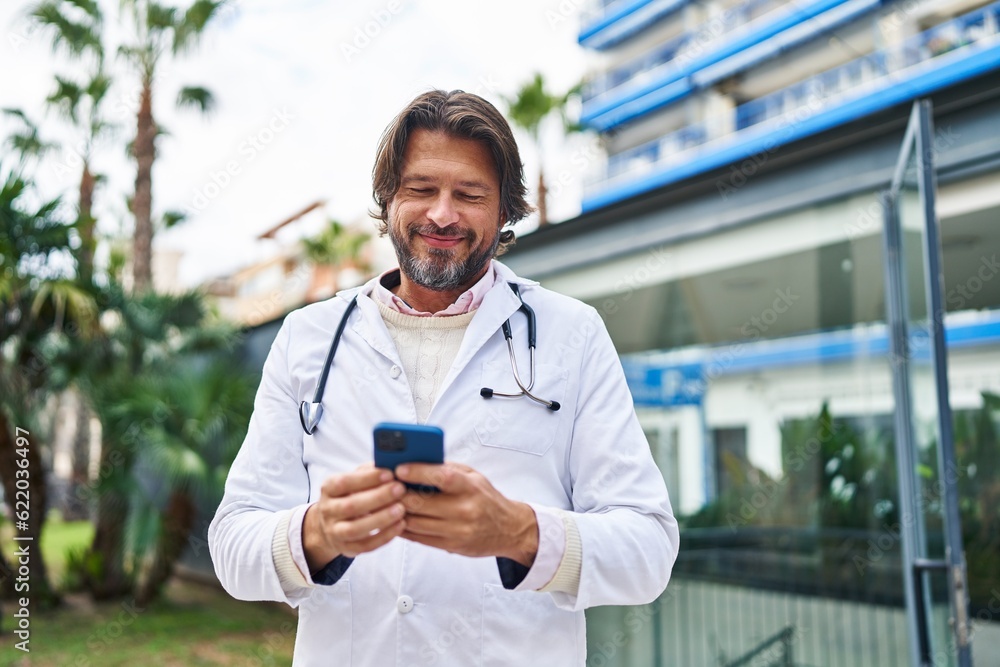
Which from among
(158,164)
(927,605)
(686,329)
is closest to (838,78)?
(158,164)

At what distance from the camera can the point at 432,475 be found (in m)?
0.99

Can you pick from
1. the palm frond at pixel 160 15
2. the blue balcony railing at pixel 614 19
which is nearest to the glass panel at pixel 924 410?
the palm frond at pixel 160 15

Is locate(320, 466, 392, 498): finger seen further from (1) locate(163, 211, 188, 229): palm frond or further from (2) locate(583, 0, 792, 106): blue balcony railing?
(2) locate(583, 0, 792, 106): blue balcony railing

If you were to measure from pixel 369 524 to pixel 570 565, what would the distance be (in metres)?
0.30

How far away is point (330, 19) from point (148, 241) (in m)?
4.36

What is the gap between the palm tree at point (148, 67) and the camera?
1069cm

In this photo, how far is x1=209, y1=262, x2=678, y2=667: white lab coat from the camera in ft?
3.98

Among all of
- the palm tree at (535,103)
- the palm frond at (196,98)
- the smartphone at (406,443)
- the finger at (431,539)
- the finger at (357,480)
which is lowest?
the finger at (431,539)

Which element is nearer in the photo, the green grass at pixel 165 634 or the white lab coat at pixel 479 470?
the white lab coat at pixel 479 470

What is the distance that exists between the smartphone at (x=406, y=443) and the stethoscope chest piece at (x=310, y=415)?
0.38 meters

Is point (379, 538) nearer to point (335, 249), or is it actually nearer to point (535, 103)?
point (535, 103)

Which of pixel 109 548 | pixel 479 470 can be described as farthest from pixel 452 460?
pixel 109 548

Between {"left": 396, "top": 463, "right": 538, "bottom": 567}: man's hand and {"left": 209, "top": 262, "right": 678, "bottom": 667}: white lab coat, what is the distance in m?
0.17

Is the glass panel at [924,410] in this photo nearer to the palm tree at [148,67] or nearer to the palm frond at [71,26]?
the palm tree at [148,67]
